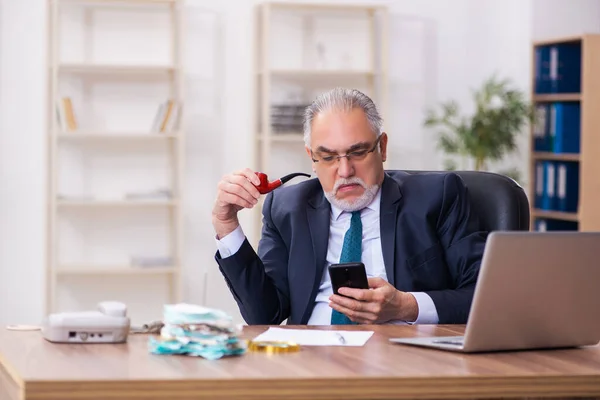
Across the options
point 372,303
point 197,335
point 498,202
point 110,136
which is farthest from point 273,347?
point 110,136

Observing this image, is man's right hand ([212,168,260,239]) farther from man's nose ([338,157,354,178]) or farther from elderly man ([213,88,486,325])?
man's nose ([338,157,354,178])

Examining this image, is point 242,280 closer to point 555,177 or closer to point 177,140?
point 177,140

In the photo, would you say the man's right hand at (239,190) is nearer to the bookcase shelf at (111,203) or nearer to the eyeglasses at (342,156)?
the eyeglasses at (342,156)

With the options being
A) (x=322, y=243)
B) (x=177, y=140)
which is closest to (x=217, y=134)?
(x=177, y=140)

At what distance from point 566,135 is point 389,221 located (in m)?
3.53

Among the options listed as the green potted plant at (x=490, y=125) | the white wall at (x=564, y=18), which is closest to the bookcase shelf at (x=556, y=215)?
the green potted plant at (x=490, y=125)

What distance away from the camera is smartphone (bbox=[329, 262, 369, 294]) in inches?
84.4

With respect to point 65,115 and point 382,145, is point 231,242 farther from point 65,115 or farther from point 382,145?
point 65,115

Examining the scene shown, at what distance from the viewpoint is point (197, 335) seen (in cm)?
175

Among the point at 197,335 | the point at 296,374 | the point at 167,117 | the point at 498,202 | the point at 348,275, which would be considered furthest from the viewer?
the point at 167,117

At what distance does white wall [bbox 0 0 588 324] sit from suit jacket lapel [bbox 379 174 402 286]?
3325mm

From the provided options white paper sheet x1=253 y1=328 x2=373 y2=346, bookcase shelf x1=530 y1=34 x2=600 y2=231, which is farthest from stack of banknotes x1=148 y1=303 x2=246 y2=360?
bookcase shelf x1=530 y1=34 x2=600 y2=231

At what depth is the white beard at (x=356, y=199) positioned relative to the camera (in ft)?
8.53

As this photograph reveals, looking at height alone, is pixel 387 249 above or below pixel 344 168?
below
